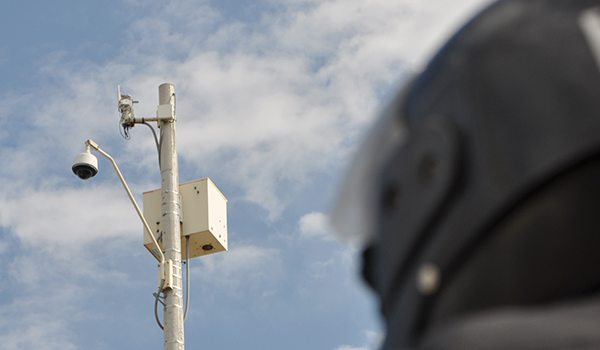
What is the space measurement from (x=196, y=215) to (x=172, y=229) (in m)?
0.34

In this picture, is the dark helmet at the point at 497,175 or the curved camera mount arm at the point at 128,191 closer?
the dark helmet at the point at 497,175

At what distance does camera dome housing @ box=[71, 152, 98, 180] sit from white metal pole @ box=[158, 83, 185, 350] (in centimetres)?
73

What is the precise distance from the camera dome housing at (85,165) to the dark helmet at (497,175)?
6.70 m

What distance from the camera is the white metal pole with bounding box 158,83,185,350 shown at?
654cm

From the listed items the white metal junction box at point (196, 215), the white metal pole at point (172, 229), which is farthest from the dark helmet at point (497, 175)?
the white metal junction box at point (196, 215)

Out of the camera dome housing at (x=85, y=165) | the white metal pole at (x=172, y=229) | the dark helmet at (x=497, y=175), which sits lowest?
the dark helmet at (x=497, y=175)

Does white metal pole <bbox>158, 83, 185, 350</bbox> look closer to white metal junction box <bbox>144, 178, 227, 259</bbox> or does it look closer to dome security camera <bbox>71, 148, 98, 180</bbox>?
white metal junction box <bbox>144, 178, 227, 259</bbox>

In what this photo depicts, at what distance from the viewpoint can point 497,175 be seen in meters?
0.82

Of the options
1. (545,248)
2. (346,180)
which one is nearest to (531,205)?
(545,248)

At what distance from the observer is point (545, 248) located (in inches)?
31.3

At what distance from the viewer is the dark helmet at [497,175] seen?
0.79 metres

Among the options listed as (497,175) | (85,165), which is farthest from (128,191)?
(497,175)

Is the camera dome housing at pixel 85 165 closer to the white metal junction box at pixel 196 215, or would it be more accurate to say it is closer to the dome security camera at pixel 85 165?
the dome security camera at pixel 85 165

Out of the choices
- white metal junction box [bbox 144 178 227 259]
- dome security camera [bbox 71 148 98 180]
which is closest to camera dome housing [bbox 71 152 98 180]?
dome security camera [bbox 71 148 98 180]
